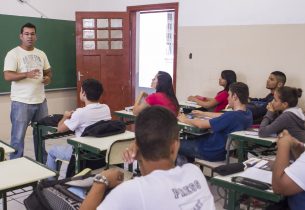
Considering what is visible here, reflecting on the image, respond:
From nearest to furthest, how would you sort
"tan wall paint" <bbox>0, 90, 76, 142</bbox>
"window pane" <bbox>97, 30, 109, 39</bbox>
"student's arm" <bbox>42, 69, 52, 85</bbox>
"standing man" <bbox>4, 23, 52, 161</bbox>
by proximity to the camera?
"standing man" <bbox>4, 23, 52, 161</bbox> < "student's arm" <bbox>42, 69, 52, 85</bbox> < "tan wall paint" <bbox>0, 90, 76, 142</bbox> < "window pane" <bbox>97, 30, 109, 39</bbox>

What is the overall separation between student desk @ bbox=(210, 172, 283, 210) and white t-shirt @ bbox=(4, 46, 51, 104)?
2657mm

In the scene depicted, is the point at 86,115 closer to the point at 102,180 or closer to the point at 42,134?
the point at 42,134

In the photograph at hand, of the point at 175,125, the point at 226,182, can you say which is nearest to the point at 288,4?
the point at 226,182

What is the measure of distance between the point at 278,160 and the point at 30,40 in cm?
316

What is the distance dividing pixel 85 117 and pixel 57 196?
1630 millimetres

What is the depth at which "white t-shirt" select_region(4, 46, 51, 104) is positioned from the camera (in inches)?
159

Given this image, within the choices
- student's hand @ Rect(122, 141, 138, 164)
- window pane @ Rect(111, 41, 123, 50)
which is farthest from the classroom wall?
student's hand @ Rect(122, 141, 138, 164)

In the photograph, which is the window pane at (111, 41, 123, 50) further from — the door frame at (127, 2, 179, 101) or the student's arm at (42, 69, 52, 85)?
the student's arm at (42, 69, 52, 85)

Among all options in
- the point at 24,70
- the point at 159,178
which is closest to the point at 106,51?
the point at 24,70

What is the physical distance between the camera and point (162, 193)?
1165mm

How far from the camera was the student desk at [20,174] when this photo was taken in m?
1.97

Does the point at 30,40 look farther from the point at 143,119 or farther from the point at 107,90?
the point at 143,119

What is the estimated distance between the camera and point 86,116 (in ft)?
10.4

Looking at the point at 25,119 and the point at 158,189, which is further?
the point at 25,119
